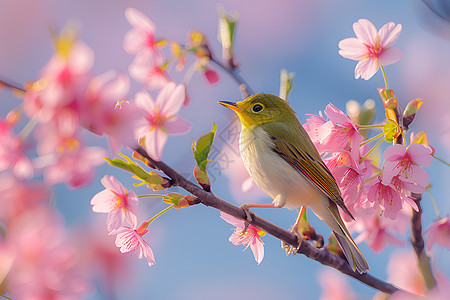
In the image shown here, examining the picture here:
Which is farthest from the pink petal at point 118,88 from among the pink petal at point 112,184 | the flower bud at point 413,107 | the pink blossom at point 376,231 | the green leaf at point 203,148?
the pink blossom at point 376,231

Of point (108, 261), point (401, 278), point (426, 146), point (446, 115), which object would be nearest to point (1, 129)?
point (108, 261)

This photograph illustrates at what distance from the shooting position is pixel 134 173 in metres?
1.34

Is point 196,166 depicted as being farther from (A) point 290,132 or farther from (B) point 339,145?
(A) point 290,132

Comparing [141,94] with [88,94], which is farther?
[141,94]

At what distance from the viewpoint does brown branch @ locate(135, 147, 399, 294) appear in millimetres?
1305

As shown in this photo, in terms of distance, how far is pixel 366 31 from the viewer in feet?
6.10

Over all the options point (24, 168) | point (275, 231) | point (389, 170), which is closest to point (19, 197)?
point (24, 168)

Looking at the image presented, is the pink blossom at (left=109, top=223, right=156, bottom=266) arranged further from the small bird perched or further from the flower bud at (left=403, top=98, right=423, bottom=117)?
the flower bud at (left=403, top=98, right=423, bottom=117)

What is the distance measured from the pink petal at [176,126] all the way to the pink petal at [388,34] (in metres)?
1.03

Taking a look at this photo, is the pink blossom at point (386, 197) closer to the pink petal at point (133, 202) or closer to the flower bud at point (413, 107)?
the flower bud at point (413, 107)

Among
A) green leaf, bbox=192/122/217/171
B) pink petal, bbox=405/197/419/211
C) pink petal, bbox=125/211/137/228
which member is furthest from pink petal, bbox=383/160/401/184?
pink petal, bbox=125/211/137/228

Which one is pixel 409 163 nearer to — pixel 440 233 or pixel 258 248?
pixel 440 233

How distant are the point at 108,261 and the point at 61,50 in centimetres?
74

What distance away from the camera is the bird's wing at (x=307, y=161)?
1.83m
